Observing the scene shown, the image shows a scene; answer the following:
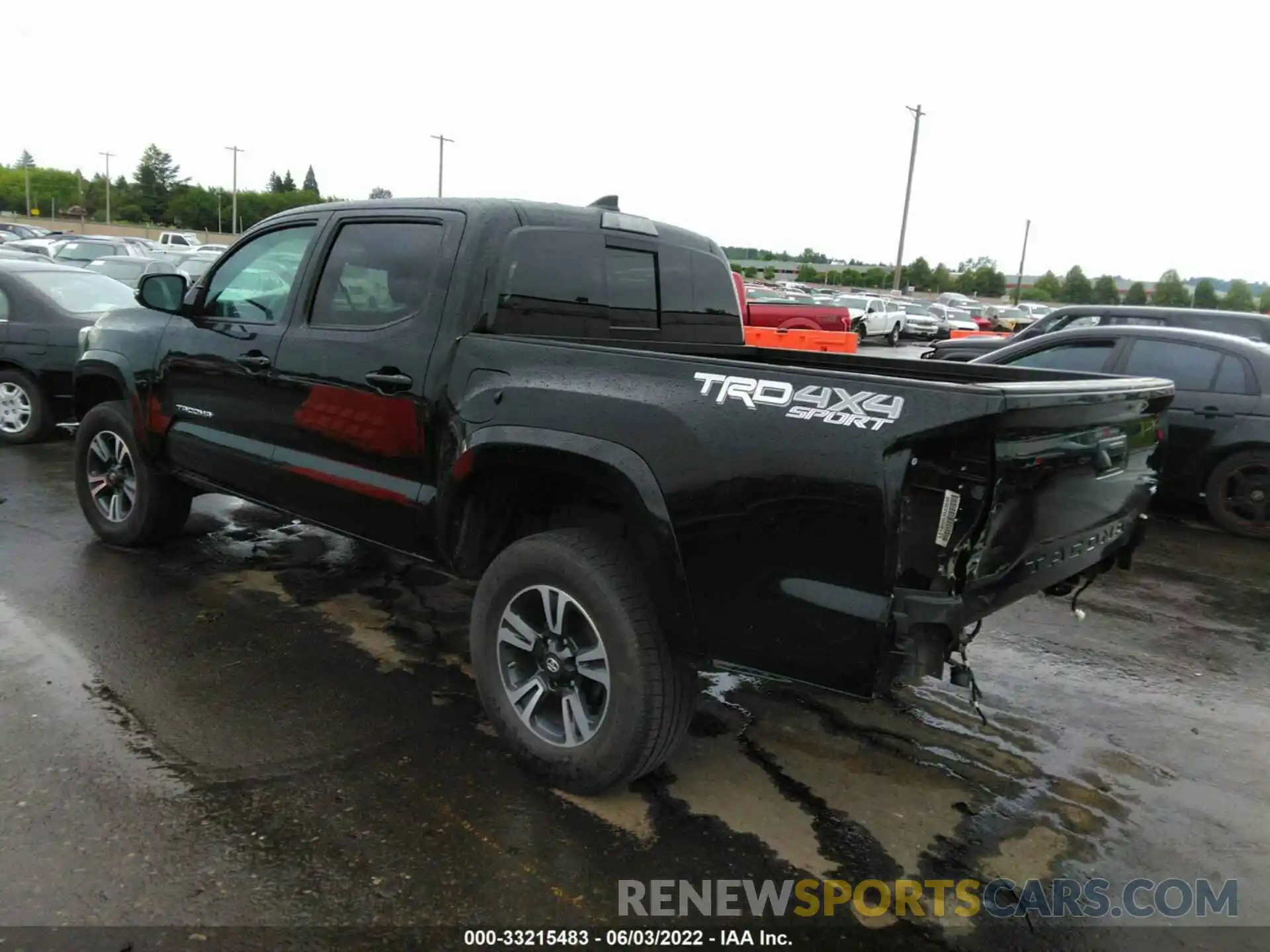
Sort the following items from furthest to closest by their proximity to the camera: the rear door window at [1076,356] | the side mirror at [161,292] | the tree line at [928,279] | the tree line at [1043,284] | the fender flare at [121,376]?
the tree line at [928,279] < the tree line at [1043,284] < the rear door window at [1076,356] < the fender flare at [121,376] < the side mirror at [161,292]

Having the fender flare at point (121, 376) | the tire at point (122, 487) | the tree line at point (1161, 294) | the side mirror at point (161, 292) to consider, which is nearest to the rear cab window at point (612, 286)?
the side mirror at point (161, 292)

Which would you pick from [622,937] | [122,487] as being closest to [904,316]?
[122,487]

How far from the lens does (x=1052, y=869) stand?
2.96 meters

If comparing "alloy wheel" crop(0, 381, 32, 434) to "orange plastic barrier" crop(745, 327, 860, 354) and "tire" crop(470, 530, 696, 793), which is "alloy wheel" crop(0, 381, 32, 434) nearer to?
"tire" crop(470, 530, 696, 793)

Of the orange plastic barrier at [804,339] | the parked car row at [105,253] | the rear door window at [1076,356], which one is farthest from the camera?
the parked car row at [105,253]

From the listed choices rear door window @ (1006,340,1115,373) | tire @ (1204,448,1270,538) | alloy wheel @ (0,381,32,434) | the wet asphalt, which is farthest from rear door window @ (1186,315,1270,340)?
alloy wheel @ (0,381,32,434)

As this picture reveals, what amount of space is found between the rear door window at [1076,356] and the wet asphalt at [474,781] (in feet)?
10.9

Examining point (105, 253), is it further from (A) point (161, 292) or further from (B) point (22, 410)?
(A) point (161, 292)

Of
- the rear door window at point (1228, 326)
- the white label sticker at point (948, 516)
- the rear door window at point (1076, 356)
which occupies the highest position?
the rear door window at point (1228, 326)

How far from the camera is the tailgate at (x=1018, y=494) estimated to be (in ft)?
8.12

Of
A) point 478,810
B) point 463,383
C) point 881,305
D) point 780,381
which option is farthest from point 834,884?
point 881,305

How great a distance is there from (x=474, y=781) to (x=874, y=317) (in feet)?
108

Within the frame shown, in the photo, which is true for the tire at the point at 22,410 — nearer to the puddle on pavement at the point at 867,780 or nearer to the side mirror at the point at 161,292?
the side mirror at the point at 161,292

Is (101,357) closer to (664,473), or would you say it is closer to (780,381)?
(664,473)
